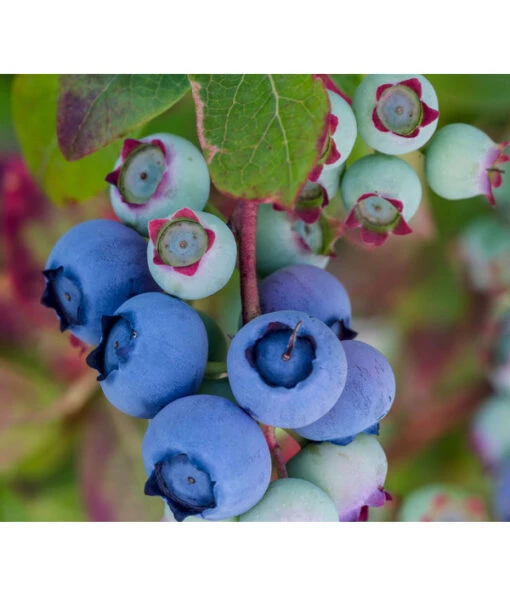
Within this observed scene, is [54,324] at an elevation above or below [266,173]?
below

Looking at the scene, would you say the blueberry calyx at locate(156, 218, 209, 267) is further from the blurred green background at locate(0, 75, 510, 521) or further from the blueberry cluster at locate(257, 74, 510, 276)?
the blurred green background at locate(0, 75, 510, 521)

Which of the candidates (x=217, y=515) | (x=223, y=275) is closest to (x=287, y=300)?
(x=223, y=275)

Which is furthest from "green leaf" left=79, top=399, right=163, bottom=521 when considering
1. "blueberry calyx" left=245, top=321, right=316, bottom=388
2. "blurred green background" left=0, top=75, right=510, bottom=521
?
"blueberry calyx" left=245, top=321, right=316, bottom=388

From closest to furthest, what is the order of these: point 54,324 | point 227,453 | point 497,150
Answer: point 227,453, point 497,150, point 54,324

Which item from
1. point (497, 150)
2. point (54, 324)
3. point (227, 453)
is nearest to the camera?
point (227, 453)

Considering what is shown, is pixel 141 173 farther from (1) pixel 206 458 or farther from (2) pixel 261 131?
(1) pixel 206 458

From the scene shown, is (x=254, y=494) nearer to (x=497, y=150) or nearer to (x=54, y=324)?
(x=497, y=150)

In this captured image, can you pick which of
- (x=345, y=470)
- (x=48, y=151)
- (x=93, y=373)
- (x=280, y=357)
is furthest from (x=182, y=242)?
(x=93, y=373)
